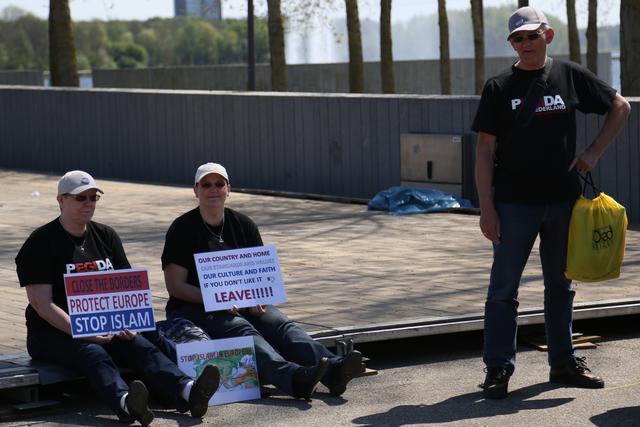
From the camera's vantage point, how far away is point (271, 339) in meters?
7.53

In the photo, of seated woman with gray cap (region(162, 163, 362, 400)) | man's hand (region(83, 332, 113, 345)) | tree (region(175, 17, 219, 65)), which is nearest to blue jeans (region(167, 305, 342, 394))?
seated woman with gray cap (region(162, 163, 362, 400))

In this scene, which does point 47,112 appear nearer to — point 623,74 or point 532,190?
A: point 623,74

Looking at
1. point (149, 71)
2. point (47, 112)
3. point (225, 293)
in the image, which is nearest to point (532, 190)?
point (225, 293)

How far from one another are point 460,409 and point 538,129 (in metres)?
1.45

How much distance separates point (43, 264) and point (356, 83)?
2326cm

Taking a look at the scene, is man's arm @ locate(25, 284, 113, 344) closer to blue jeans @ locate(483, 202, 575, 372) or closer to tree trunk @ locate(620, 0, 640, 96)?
blue jeans @ locate(483, 202, 575, 372)

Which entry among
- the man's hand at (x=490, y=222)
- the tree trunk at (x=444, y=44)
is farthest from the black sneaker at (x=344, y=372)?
the tree trunk at (x=444, y=44)

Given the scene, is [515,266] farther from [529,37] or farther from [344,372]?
[529,37]

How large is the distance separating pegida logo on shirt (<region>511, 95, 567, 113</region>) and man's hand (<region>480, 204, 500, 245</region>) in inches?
20.7

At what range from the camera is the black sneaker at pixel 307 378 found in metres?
7.03

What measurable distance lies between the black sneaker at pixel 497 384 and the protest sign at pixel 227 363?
1198 millimetres

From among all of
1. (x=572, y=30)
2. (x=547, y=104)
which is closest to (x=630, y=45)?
(x=547, y=104)

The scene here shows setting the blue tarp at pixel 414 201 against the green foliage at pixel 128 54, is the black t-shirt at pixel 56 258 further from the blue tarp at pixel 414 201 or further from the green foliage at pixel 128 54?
the green foliage at pixel 128 54

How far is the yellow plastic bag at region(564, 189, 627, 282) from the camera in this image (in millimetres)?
7066
